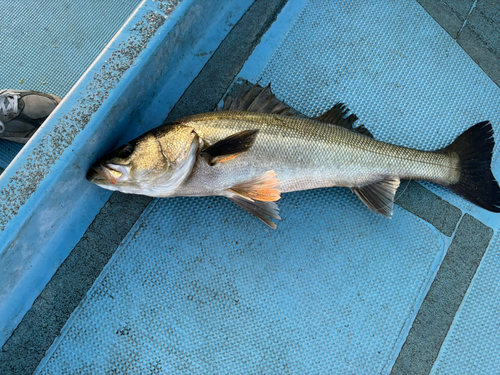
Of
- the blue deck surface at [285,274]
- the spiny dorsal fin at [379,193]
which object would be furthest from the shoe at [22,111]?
the spiny dorsal fin at [379,193]

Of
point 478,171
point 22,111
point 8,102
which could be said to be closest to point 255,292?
point 478,171

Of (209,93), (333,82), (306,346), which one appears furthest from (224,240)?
(333,82)

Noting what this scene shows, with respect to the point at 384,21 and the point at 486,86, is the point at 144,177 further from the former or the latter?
the point at 486,86

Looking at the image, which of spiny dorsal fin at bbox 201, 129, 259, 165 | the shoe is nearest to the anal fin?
spiny dorsal fin at bbox 201, 129, 259, 165

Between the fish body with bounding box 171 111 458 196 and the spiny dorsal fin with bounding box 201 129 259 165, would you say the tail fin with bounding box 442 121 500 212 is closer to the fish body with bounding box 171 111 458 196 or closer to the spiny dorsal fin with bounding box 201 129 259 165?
the fish body with bounding box 171 111 458 196

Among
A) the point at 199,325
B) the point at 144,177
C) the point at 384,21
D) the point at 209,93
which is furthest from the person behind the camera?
the point at 384,21

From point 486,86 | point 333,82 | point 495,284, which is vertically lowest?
point 495,284

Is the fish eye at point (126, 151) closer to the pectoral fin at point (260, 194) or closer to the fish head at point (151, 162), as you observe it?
the fish head at point (151, 162)
